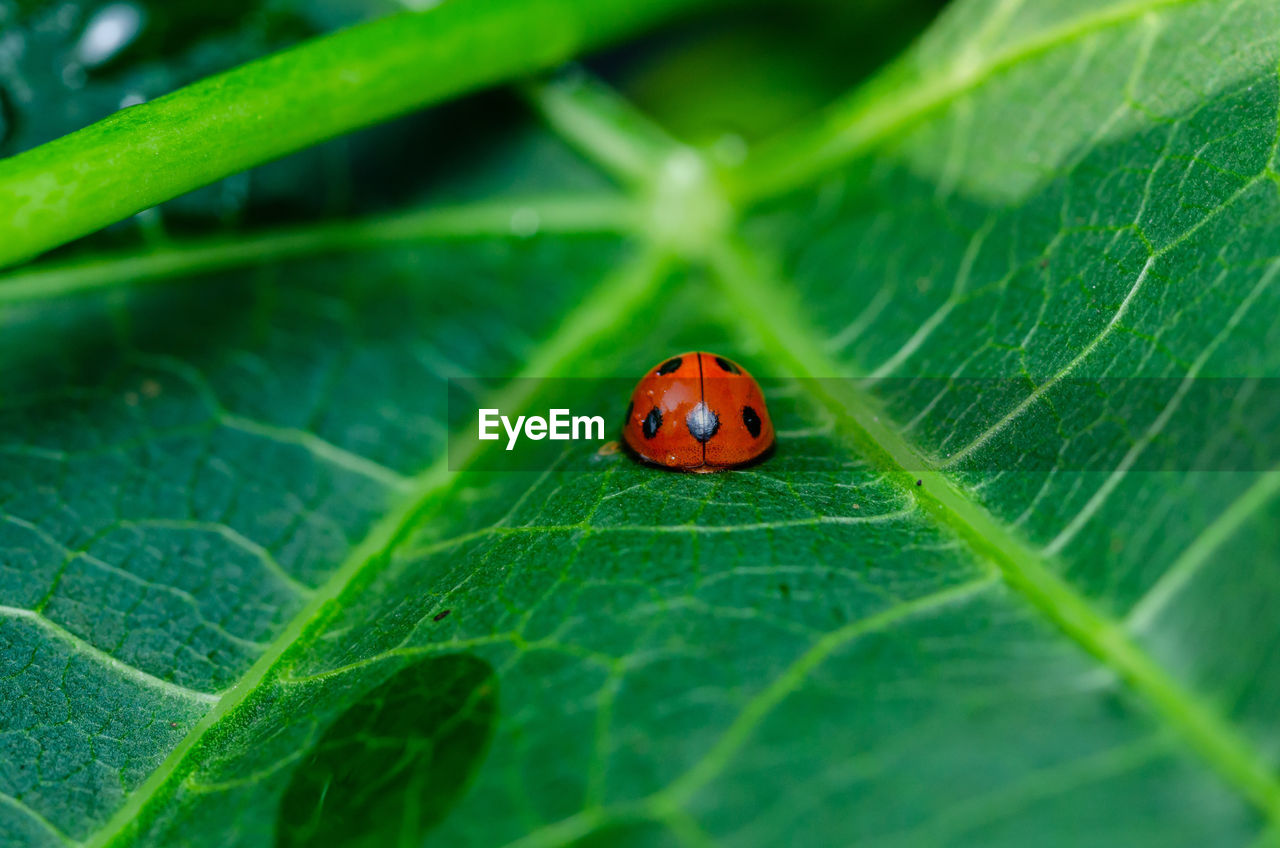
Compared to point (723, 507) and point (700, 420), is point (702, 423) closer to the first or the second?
point (700, 420)

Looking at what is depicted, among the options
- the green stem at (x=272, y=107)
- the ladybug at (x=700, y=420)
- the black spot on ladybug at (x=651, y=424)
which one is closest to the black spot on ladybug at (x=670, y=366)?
the ladybug at (x=700, y=420)

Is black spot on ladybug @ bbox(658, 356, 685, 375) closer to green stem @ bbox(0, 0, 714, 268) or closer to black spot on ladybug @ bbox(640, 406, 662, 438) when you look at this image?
black spot on ladybug @ bbox(640, 406, 662, 438)

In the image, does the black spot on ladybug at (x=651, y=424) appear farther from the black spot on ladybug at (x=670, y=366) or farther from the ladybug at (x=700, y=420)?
the black spot on ladybug at (x=670, y=366)

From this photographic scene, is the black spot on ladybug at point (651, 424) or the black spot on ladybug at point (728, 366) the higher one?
the black spot on ladybug at point (728, 366)

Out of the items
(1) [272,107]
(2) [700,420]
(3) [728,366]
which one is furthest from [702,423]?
(1) [272,107]

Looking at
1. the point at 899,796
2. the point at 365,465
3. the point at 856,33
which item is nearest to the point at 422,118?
the point at 365,465

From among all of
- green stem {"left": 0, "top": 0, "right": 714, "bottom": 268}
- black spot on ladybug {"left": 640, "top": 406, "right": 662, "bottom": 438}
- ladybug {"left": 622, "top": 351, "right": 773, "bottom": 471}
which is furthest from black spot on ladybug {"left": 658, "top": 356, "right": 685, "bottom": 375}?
green stem {"left": 0, "top": 0, "right": 714, "bottom": 268}
